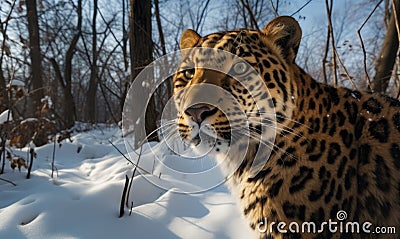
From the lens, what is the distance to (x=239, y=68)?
5.49 ft

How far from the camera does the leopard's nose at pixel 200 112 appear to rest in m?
1.50

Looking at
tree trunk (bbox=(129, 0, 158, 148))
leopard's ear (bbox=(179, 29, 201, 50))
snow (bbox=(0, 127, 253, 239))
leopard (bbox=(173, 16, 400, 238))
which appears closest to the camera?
leopard (bbox=(173, 16, 400, 238))

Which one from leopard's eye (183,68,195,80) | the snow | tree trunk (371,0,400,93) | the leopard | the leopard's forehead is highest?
tree trunk (371,0,400,93)

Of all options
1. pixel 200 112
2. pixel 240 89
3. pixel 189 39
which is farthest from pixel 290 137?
pixel 189 39

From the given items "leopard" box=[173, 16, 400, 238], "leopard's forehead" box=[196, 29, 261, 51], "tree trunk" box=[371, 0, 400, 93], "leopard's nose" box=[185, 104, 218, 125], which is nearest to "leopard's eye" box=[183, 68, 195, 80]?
"leopard" box=[173, 16, 400, 238]

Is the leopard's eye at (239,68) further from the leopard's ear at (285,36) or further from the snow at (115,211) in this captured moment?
the snow at (115,211)

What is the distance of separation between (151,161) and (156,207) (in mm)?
1368

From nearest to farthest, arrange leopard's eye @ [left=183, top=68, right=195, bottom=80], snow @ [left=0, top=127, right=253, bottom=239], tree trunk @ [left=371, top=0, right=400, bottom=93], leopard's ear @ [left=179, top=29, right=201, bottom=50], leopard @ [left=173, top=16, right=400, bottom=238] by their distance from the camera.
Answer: leopard @ [left=173, top=16, right=400, bottom=238] < leopard's eye @ [left=183, top=68, right=195, bottom=80] < leopard's ear @ [left=179, top=29, right=201, bottom=50] < snow @ [left=0, top=127, right=253, bottom=239] < tree trunk @ [left=371, top=0, right=400, bottom=93]

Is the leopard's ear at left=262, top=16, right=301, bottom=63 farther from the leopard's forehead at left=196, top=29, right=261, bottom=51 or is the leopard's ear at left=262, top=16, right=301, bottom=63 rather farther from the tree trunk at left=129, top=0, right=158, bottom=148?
the tree trunk at left=129, top=0, right=158, bottom=148

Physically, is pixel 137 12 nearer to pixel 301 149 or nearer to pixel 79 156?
pixel 79 156

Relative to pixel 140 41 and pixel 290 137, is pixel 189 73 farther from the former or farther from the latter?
pixel 140 41

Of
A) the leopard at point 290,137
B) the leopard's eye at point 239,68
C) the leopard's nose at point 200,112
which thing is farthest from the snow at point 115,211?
the leopard's eye at point 239,68

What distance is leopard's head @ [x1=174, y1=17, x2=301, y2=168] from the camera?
5.07ft

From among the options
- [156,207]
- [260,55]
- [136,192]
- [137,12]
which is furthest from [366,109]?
[137,12]
